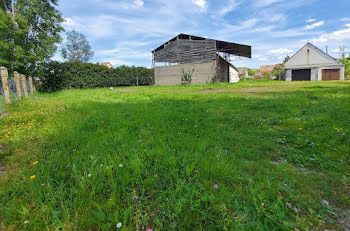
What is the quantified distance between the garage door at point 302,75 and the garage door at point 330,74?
206cm

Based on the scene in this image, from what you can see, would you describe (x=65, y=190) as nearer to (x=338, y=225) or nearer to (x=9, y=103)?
(x=338, y=225)

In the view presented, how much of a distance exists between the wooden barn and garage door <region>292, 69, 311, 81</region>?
14.5m

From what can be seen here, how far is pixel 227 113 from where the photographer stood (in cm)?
435

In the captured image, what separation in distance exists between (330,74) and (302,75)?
3.91 m

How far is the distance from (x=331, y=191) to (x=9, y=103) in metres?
7.67

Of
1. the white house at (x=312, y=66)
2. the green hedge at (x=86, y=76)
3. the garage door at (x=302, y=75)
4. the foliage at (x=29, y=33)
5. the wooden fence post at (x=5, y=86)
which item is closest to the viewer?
the wooden fence post at (x=5, y=86)

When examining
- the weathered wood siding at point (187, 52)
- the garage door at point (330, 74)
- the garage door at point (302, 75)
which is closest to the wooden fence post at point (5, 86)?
the weathered wood siding at point (187, 52)

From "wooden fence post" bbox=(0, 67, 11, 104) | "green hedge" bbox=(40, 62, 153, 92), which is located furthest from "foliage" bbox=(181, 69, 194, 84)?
"wooden fence post" bbox=(0, 67, 11, 104)

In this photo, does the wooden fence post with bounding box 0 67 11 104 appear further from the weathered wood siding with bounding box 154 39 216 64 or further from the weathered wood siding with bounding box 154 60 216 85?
the weathered wood siding with bounding box 154 39 216 64

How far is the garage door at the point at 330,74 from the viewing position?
28911 mm

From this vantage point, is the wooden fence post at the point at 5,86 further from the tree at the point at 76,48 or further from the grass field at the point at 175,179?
the tree at the point at 76,48

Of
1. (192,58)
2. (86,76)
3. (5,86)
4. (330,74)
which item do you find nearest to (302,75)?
(330,74)

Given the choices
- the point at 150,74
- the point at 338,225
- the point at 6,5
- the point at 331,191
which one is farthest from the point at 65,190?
the point at 150,74

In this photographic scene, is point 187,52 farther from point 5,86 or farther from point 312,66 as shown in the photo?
point 312,66
